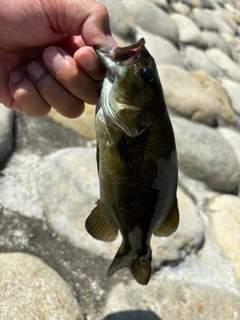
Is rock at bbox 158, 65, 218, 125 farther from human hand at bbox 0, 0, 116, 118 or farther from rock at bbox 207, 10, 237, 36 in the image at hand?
rock at bbox 207, 10, 237, 36

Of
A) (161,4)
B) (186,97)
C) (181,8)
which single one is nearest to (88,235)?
(186,97)

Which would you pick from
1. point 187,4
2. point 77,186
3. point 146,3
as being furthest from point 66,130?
point 187,4

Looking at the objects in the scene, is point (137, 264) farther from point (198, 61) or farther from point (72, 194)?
point (198, 61)

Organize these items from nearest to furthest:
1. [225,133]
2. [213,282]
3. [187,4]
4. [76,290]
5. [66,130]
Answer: [76,290] < [213,282] < [66,130] < [225,133] < [187,4]

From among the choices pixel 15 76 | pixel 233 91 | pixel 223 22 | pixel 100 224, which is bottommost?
pixel 223 22

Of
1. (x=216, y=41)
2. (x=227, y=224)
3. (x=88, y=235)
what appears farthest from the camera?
(x=216, y=41)

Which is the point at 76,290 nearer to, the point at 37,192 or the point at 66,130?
the point at 37,192

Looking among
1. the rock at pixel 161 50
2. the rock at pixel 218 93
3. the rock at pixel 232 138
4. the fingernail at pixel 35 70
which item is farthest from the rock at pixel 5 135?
the rock at pixel 218 93

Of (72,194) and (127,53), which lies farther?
(72,194)
